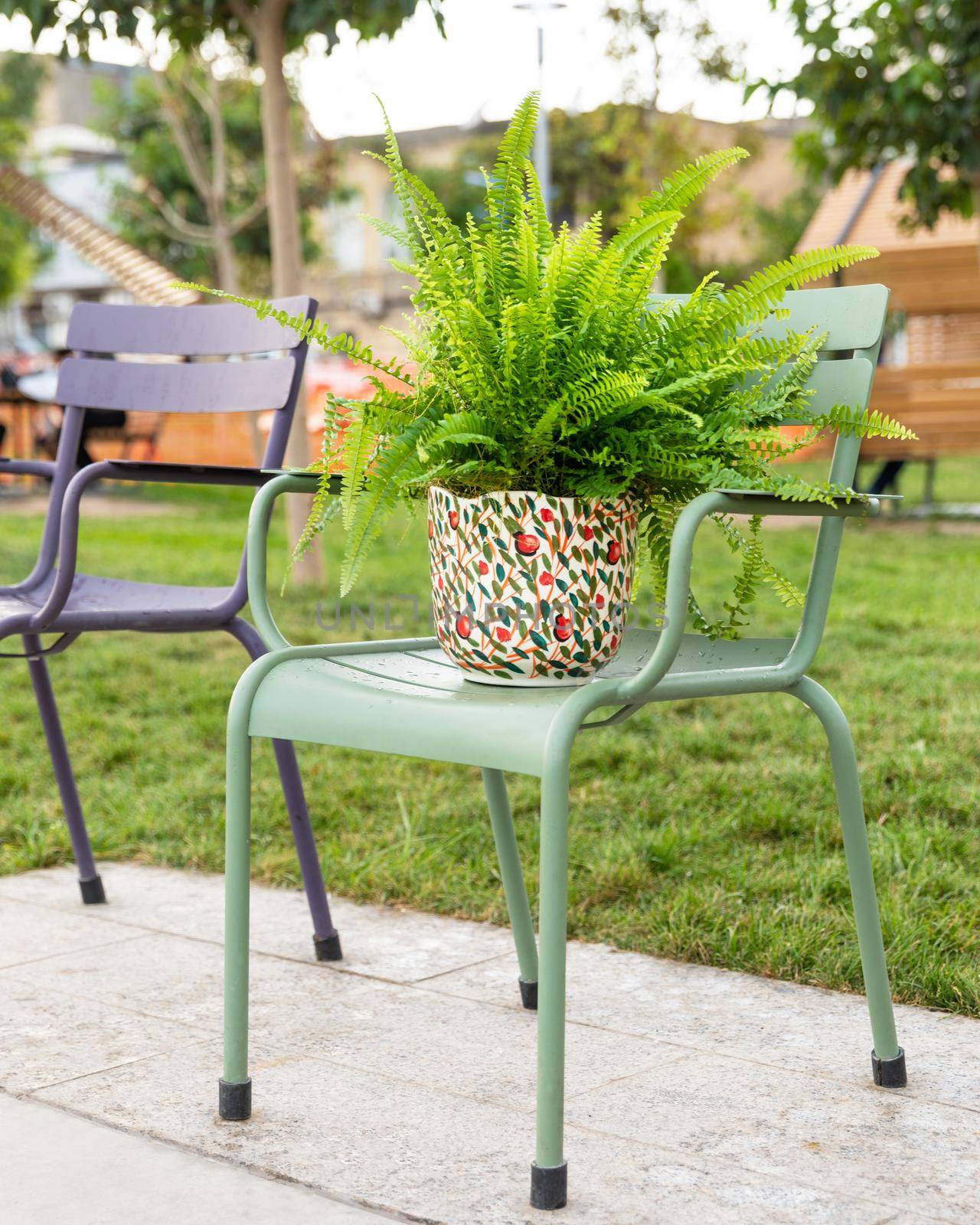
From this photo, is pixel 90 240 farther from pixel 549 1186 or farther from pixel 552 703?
pixel 549 1186

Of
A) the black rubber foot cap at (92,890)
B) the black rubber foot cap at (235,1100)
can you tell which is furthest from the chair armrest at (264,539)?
the black rubber foot cap at (92,890)

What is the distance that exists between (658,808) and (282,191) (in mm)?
4095

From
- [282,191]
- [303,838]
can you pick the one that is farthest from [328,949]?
[282,191]

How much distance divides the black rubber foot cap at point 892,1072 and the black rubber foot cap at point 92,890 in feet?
4.85

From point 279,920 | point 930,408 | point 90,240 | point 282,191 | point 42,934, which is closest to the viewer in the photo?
point 42,934

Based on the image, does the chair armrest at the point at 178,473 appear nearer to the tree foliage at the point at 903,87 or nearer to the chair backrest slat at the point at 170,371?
the chair backrest slat at the point at 170,371

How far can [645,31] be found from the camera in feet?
52.4

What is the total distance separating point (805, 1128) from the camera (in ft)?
5.85

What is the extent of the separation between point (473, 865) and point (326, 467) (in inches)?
53.5

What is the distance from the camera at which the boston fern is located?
1.65 m

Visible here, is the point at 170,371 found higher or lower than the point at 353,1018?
higher

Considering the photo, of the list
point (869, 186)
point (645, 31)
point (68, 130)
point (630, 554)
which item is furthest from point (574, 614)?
point (68, 130)

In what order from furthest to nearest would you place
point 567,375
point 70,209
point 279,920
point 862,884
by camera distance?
1. point 70,209
2. point 279,920
3. point 862,884
4. point 567,375

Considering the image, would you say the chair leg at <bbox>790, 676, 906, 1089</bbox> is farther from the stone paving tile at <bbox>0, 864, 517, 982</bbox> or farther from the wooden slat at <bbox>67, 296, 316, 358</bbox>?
the wooden slat at <bbox>67, 296, 316, 358</bbox>
